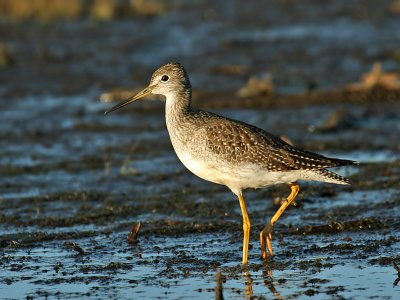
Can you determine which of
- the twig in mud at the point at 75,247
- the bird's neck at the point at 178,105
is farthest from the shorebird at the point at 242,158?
the twig in mud at the point at 75,247

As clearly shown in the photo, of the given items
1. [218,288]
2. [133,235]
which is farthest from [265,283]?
[133,235]

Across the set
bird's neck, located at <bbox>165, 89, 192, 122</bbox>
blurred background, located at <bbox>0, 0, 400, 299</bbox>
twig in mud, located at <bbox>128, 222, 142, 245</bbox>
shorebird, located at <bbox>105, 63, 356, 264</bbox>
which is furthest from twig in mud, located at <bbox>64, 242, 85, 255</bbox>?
bird's neck, located at <bbox>165, 89, 192, 122</bbox>

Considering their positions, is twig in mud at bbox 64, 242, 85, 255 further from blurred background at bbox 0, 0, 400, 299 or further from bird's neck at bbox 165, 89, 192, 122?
bird's neck at bbox 165, 89, 192, 122

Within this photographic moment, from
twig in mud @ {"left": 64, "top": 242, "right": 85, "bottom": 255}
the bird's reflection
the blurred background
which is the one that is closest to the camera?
the bird's reflection

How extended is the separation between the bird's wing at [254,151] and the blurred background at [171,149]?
930 mm

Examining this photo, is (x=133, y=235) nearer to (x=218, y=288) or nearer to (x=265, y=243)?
(x=265, y=243)

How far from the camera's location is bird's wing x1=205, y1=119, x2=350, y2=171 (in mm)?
9805

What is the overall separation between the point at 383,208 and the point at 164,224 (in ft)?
8.84

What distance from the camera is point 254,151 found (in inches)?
388

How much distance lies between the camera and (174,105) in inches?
408

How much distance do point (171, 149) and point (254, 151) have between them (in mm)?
5271

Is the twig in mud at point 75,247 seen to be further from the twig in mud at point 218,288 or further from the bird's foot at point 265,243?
the twig in mud at point 218,288

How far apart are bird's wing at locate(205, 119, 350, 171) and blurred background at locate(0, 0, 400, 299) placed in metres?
0.93

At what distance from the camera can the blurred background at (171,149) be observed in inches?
372
